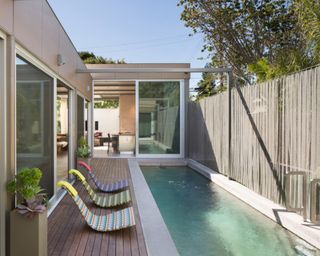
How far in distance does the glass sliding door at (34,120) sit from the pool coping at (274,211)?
11.9 feet

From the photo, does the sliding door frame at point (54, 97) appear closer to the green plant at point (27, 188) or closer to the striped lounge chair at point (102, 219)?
the striped lounge chair at point (102, 219)

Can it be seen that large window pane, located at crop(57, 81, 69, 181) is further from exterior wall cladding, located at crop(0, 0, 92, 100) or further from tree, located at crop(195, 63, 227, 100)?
tree, located at crop(195, 63, 227, 100)

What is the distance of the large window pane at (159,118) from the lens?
38.6 ft

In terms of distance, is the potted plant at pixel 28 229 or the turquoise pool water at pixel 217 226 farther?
the turquoise pool water at pixel 217 226

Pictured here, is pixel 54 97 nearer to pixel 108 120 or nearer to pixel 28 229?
pixel 28 229

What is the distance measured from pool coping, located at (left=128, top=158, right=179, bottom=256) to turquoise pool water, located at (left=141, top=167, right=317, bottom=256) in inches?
11.5

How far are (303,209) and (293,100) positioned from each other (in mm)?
1618

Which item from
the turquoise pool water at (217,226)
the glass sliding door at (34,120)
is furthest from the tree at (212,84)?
the glass sliding door at (34,120)

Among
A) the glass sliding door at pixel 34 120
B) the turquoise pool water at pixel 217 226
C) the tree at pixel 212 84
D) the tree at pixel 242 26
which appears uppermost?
the tree at pixel 242 26

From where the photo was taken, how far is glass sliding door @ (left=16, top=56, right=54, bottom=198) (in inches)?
133

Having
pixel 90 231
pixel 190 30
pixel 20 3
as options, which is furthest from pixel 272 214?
pixel 190 30

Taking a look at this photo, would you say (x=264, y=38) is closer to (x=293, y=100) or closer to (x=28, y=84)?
(x=293, y=100)

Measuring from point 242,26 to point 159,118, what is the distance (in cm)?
528

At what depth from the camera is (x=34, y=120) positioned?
3.96 metres
